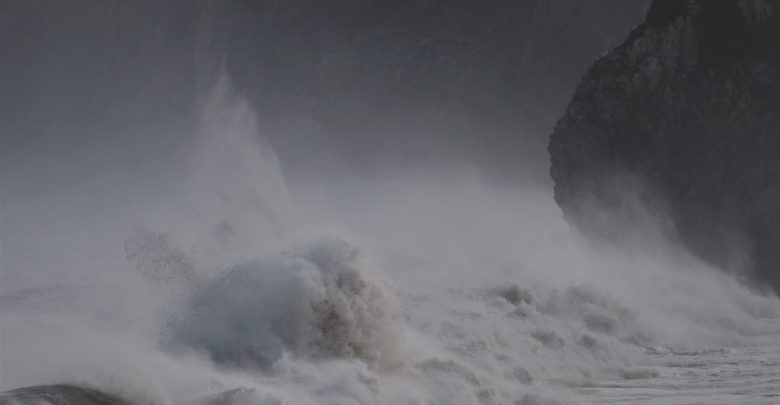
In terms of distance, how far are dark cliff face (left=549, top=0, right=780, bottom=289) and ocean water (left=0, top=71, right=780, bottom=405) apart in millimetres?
1354

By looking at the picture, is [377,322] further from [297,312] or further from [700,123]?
[700,123]

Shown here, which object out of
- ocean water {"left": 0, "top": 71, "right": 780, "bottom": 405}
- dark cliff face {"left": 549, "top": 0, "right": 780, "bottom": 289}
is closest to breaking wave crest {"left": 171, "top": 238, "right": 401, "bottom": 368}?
ocean water {"left": 0, "top": 71, "right": 780, "bottom": 405}

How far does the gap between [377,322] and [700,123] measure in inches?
787

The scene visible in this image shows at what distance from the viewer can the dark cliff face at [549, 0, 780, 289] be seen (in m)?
29.3

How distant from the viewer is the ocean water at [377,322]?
1188 cm

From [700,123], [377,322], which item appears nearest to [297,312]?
[377,322]

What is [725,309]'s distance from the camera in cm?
2641

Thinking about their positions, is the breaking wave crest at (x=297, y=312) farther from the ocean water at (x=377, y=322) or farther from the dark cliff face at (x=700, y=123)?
the dark cliff face at (x=700, y=123)

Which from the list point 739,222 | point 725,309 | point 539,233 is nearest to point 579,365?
point 725,309

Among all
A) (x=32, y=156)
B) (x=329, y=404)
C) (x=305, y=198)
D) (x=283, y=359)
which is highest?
(x=32, y=156)

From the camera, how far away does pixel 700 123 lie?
30.8m

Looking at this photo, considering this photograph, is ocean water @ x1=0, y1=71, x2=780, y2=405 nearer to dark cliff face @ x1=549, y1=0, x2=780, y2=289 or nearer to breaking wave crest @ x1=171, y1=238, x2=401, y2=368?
breaking wave crest @ x1=171, y1=238, x2=401, y2=368

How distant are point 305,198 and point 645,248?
32631 mm

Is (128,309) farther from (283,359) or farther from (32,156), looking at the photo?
(32,156)
